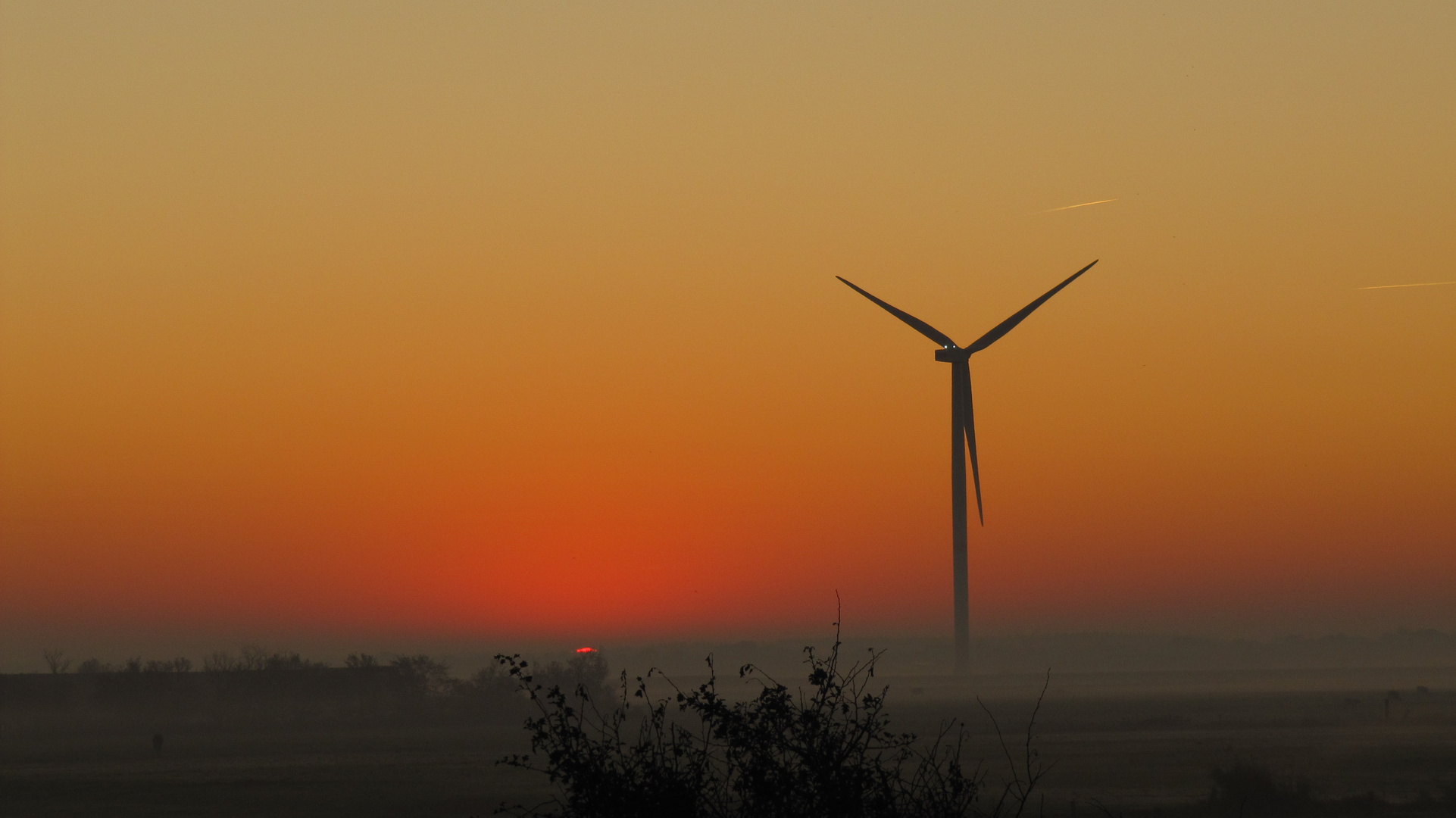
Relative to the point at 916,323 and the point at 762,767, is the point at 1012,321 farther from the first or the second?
the point at 762,767

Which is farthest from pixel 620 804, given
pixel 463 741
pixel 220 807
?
pixel 463 741

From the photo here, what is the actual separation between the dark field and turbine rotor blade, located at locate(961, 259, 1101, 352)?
1220 inches

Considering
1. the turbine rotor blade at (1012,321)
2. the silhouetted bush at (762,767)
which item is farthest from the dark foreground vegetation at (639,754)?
the turbine rotor blade at (1012,321)

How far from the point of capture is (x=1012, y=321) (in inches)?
4419

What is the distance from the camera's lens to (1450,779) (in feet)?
308

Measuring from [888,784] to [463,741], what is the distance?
6207 inches

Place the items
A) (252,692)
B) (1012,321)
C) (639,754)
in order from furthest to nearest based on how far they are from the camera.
Answer: 1. (252,692)
2. (1012,321)
3. (639,754)

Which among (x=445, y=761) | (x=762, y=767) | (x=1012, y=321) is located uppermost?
(x=1012, y=321)

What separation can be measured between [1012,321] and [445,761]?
61.9 metres

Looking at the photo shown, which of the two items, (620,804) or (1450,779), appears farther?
(1450,779)

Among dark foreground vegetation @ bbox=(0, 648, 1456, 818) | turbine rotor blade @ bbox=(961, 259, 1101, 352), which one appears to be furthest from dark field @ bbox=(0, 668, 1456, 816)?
turbine rotor blade @ bbox=(961, 259, 1101, 352)

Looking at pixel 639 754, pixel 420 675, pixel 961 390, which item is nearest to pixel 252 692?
pixel 420 675

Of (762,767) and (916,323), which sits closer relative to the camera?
(762,767)

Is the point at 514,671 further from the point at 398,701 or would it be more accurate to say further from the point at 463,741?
the point at 398,701
